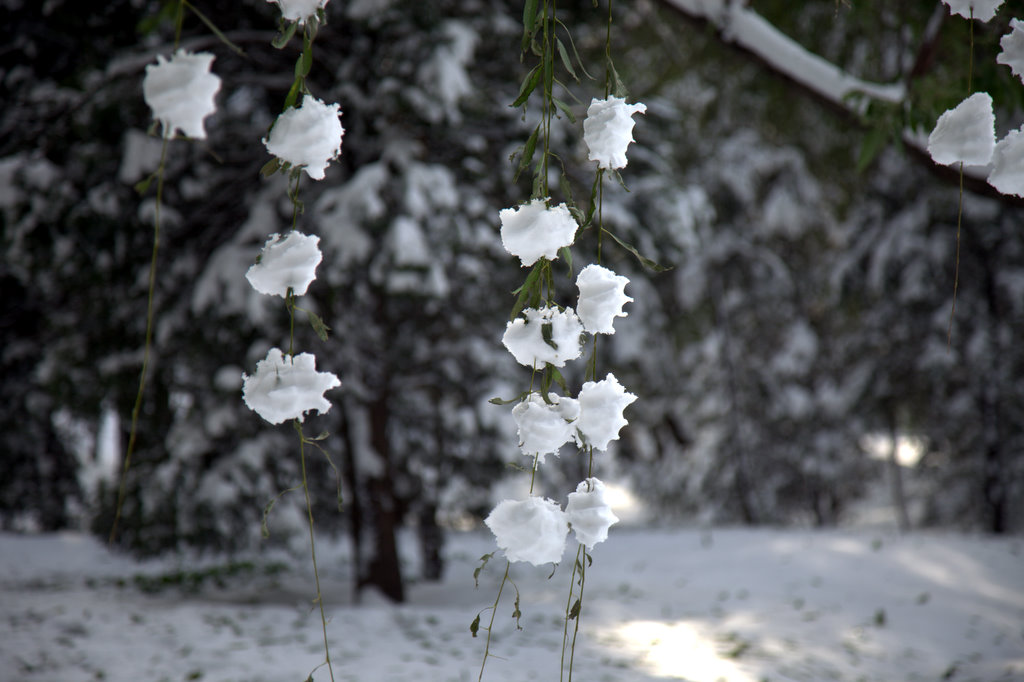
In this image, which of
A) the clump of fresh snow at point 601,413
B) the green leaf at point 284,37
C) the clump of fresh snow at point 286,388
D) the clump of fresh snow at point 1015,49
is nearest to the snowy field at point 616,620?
the clump of fresh snow at point 286,388

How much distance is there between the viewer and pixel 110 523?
564 cm

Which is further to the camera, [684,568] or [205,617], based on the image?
[684,568]

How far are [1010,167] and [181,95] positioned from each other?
3.57ft

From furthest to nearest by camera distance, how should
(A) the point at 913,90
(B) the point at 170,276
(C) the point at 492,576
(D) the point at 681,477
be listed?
(D) the point at 681,477
(C) the point at 492,576
(B) the point at 170,276
(A) the point at 913,90

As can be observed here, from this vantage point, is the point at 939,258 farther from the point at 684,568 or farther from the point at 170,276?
the point at 170,276

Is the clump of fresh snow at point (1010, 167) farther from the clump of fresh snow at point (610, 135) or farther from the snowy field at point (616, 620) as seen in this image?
the snowy field at point (616, 620)

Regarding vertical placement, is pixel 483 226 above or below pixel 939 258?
below

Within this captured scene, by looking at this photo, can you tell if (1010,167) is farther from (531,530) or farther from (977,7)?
(531,530)

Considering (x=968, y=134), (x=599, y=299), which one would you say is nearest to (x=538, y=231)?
(x=599, y=299)

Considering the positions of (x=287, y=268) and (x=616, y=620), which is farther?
(x=616, y=620)

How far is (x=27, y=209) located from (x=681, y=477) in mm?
10890

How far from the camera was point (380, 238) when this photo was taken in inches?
177

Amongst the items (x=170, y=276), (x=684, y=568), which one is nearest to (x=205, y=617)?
(x=170, y=276)

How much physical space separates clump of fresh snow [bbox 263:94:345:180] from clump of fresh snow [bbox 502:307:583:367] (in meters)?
0.34
